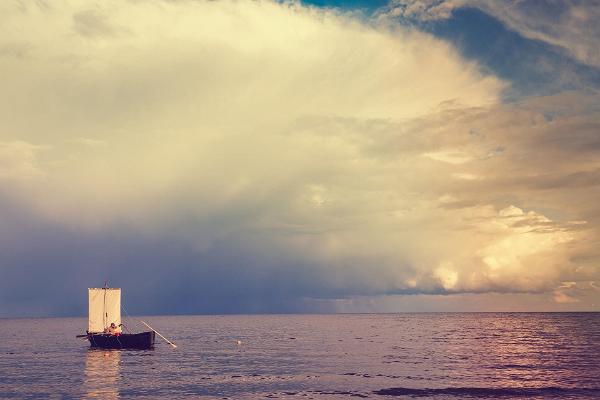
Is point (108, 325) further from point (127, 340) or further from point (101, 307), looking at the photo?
point (127, 340)

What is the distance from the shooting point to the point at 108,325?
10138 cm

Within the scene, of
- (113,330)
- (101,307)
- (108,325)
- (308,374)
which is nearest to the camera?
(308,374)

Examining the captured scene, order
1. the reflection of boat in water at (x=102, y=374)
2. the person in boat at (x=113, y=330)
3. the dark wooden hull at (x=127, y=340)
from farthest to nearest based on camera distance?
the person in boat at (x=113, y=330) → the dark wooden hull at (x=127, y=340) → the reflection of boat in water at (x=102, y=374)

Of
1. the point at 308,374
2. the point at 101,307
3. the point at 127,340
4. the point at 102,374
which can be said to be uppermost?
the point at 101,307

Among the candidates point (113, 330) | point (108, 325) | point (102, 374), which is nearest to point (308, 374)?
point (102, 374)

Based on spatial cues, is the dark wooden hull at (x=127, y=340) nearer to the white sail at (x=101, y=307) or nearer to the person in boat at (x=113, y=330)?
the person in boat at (x=113, y=330)

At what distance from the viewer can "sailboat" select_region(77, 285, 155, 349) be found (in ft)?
320

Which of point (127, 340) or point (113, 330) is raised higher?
point (113, 330)

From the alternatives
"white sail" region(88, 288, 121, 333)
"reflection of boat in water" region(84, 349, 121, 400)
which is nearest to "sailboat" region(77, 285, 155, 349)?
"white sail" region(88, 288, 121, 333)

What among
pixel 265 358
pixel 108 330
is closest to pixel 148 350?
pixel 108 330

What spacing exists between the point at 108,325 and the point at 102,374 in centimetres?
3564

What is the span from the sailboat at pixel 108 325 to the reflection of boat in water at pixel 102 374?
1.99 m

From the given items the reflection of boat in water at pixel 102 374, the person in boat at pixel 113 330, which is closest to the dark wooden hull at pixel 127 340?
the person in boat at pixel 113 330

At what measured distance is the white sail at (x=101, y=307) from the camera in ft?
329
